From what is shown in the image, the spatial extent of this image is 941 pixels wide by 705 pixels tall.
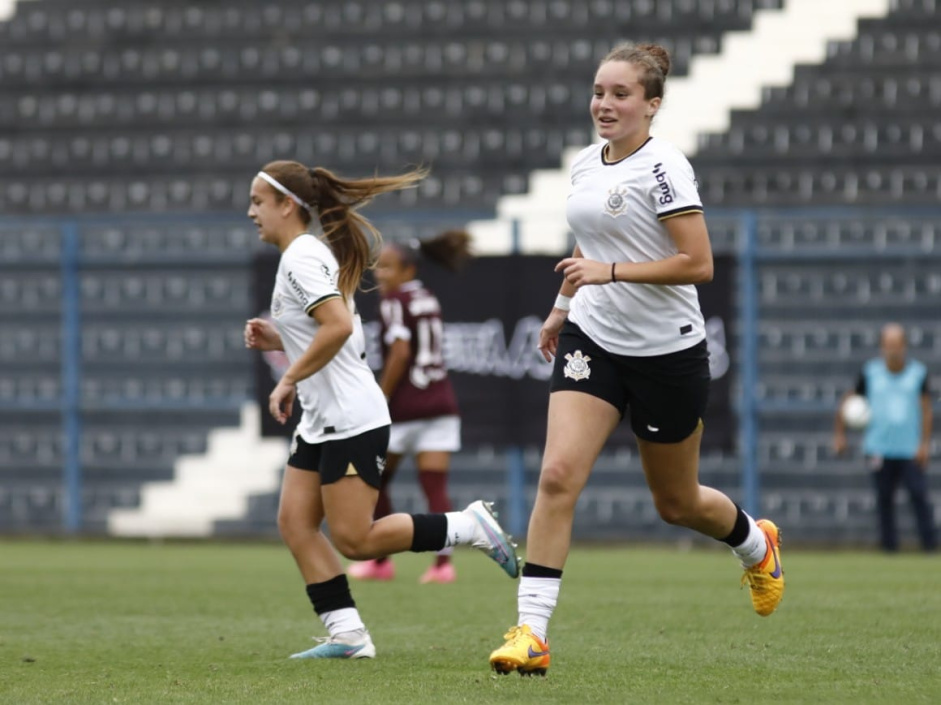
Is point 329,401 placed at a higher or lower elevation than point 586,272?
lower

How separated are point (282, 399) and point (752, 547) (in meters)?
1.69

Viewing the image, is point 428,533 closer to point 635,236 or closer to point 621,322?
point 621,322

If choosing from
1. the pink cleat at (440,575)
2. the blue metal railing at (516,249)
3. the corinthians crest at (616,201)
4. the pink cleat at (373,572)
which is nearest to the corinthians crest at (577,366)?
the corinthians crest at (616,201)

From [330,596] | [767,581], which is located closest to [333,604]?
[330,596]

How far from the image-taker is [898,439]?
12469 mm

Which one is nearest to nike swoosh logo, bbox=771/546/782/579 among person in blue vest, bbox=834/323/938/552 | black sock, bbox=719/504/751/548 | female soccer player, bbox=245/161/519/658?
black sock, bbox=719/504/751/548

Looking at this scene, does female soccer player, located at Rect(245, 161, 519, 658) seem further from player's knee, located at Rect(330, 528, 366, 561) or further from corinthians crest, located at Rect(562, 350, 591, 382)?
corinthians crest, located at Rect(562, 350, 591, 382)

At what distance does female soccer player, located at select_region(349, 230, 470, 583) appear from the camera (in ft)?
31.8

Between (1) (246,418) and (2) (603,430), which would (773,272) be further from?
(2) (603,430)

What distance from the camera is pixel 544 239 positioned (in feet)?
43.9

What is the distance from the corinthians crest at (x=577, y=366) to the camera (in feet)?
17.1

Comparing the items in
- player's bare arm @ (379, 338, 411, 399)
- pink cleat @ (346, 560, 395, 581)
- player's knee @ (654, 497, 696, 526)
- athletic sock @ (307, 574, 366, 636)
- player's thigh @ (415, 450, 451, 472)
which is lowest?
pink cleat @ (346, 560, 395, 581)

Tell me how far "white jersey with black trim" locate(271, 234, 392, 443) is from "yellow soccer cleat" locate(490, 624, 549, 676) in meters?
1.06

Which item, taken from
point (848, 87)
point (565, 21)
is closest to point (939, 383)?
point (848, 87)
